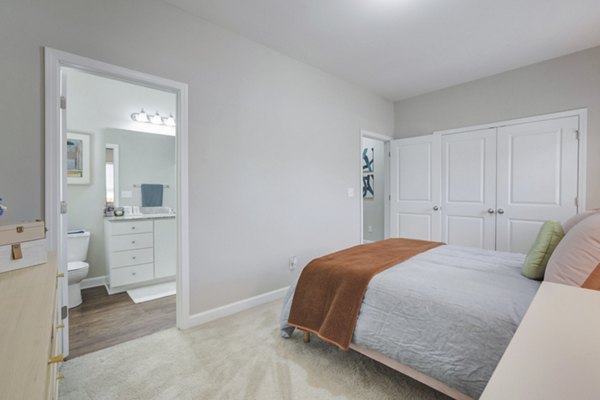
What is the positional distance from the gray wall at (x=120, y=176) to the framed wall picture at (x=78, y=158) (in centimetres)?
6

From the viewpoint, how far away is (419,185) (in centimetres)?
414

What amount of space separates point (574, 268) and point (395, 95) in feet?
11.7

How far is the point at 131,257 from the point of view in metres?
3.22

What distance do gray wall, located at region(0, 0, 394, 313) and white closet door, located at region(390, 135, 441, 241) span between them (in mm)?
879

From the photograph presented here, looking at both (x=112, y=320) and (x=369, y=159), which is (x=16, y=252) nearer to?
(x=112, y=320)

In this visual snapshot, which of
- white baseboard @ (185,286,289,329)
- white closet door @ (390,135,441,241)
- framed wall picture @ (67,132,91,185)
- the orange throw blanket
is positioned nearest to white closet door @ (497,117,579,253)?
white closet door @ (390,135,441,241)

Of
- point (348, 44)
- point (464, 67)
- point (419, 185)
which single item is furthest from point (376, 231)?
point (348, 44)

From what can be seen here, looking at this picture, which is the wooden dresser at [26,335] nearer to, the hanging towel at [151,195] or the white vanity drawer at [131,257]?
the white vanity drawer at [131,257]

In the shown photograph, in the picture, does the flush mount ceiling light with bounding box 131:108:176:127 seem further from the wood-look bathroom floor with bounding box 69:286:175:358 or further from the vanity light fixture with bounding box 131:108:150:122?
the wood-look bathroom floor with bounding box 69:286:175:358

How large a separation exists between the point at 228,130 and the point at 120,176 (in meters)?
1.95

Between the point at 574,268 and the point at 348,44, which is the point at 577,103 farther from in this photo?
the point at 574,268

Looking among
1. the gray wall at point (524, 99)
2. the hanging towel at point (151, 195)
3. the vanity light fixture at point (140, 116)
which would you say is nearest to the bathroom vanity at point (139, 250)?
the hanging towel at point (151, 195)

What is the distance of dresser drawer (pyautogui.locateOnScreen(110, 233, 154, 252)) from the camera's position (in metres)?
3.13

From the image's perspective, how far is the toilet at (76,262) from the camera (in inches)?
106
